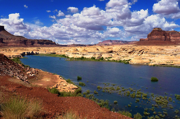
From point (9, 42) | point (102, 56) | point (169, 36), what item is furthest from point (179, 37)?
point (9, 42)

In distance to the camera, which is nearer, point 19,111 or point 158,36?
point 19,111

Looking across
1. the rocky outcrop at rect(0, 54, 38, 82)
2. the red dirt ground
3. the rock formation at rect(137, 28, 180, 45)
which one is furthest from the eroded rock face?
the red dirt ground

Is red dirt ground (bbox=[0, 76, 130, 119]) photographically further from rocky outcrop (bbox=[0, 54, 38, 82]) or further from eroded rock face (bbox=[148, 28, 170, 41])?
eroded rock face (bbox=[148, 28, 170, 41])

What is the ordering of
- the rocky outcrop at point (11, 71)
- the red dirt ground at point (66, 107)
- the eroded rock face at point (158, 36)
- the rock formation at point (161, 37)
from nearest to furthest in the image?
the red dirt ground at point (66, 107), the rocky outcrop at point (11, 71), the rock formation at point (161, 37), the eroded rock face at point (158, 36)

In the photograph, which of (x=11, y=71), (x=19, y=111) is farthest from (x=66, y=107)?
(x=11, y=71)

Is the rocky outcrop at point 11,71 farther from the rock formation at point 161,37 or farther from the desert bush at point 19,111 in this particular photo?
the rock formation at point 161,37

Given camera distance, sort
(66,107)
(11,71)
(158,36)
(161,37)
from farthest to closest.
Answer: (158,36)
(161,37)
(11,71)
(66,107)

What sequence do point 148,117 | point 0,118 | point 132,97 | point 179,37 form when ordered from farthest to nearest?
point 179,37 < point 132,97 < point 148,117 < point 0,118

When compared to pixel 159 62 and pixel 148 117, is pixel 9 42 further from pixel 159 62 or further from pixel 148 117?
pixel 148 117

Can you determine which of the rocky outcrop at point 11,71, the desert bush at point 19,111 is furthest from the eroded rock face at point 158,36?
the desert bush at point 19,111

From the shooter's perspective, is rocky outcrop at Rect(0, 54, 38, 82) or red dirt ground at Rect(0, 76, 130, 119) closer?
red dirt ground at Rect(0, 76, 130, 119)

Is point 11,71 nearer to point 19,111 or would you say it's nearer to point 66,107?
point 66,107
